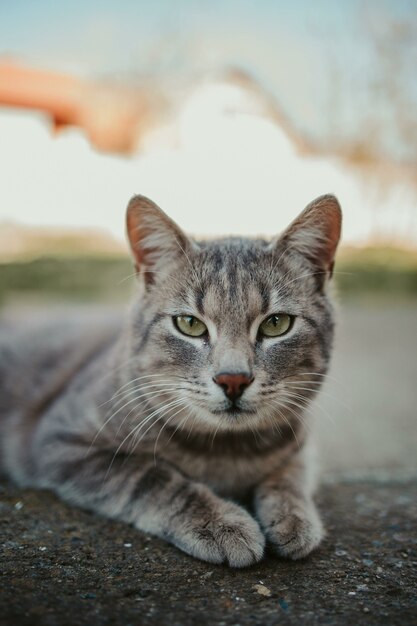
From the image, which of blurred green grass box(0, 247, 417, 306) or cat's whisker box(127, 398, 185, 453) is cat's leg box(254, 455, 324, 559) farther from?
blurred green grass box(0, 247, 417, 306)

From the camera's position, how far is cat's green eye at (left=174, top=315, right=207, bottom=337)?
1993 millimetres

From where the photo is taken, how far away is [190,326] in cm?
202

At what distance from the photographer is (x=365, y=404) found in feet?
14.2

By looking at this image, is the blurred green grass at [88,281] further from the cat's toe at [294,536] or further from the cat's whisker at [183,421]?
the cat's toe at [294,536]

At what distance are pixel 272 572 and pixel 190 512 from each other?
0.29 metres

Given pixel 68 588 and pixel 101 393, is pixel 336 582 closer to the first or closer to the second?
pixel 68 588

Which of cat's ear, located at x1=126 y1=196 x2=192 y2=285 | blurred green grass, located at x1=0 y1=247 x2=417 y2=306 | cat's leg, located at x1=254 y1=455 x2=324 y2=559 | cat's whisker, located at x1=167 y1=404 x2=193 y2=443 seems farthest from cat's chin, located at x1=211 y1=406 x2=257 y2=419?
blurred green grass, located at x1=0 y1=247 x2=417 y2=306

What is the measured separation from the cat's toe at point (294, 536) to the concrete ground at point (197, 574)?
0.11 feet

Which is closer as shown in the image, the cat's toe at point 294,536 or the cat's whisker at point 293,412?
the cat's toe at point 294,536

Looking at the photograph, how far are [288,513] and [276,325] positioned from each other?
58 centimetres

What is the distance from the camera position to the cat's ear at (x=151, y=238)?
213 centimetres

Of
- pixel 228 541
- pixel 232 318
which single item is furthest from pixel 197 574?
pixel 232 318

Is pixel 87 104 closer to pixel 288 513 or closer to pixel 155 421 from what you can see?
pixel 155 421

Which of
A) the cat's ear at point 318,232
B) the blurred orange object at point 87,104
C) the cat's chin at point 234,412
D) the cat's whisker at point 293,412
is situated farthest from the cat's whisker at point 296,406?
the blurred orange object at point 87,104
